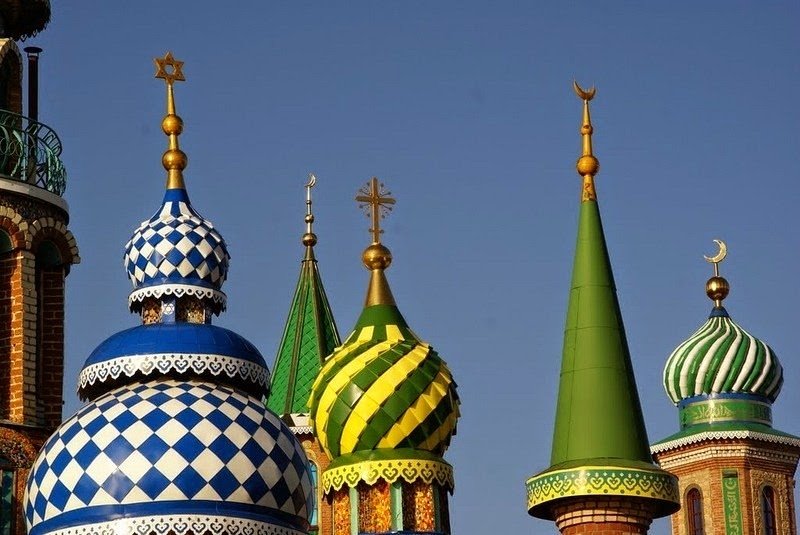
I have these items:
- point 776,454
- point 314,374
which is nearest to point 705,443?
point 776,454

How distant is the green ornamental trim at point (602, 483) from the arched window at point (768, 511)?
1239 centimetres

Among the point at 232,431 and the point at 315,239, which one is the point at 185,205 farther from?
the point at 315,239

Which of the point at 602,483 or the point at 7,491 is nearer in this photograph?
the point at 602,483

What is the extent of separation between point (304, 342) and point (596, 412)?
45.1 feet

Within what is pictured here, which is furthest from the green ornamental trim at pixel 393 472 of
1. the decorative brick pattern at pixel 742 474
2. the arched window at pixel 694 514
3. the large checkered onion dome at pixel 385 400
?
the arched window at pixel 694 514

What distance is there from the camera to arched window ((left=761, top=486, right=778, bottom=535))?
3803 centimetres

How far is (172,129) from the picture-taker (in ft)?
96.0

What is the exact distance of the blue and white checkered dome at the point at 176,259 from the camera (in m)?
27.8

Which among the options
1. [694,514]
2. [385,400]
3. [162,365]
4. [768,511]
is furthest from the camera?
[694,514]

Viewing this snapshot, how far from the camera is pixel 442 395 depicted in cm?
2908

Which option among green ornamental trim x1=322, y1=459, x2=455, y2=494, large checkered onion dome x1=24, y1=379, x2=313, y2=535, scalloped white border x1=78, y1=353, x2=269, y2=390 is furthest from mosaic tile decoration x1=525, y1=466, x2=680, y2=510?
scalloped white border x1=78, y1=353, x2=269, y2=390

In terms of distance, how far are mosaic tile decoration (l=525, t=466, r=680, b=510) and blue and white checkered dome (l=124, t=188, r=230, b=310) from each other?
428 cm

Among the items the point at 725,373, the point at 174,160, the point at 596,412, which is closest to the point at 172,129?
the point at 174,160

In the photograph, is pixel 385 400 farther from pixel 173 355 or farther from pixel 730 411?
pixel 730 411
